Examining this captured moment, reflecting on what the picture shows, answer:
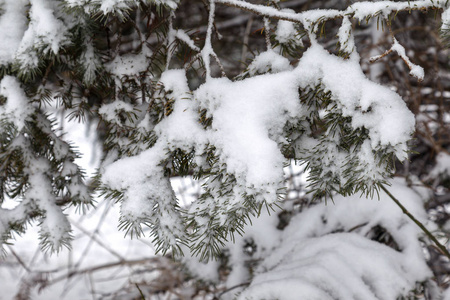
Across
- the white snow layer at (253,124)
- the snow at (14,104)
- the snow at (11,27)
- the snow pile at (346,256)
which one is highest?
the snow at (11,27)

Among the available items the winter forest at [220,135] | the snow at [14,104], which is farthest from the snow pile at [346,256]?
the snow at [14,104]

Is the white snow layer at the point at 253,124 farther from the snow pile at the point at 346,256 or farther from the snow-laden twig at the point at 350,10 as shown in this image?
the snow pile at the point at 346,256

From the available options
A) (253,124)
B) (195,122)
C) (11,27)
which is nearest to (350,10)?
(253,124)

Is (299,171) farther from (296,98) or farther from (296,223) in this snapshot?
(296,98)

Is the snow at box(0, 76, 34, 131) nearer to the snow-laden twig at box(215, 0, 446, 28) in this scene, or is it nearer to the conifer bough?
the conifer bough

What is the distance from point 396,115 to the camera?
2.59ft

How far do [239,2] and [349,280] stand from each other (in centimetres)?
97

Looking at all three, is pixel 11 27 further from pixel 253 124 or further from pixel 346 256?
pixel 346 256

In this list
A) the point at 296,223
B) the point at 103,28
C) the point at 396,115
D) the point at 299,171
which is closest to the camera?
the point at 396,115

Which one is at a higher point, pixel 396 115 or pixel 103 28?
pixel 103 28

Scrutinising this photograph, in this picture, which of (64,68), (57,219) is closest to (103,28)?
(64,68)

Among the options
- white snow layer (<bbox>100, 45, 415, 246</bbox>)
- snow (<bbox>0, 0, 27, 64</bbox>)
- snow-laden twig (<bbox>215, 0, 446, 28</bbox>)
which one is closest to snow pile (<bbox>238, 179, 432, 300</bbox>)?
white snow layer (<bbox>100, 45, 415, 246</bbox>)

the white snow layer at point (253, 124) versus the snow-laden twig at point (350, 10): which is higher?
the snow-laden twig at point (350, 10)

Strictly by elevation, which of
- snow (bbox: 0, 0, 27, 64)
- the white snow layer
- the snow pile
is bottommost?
the snow pile
